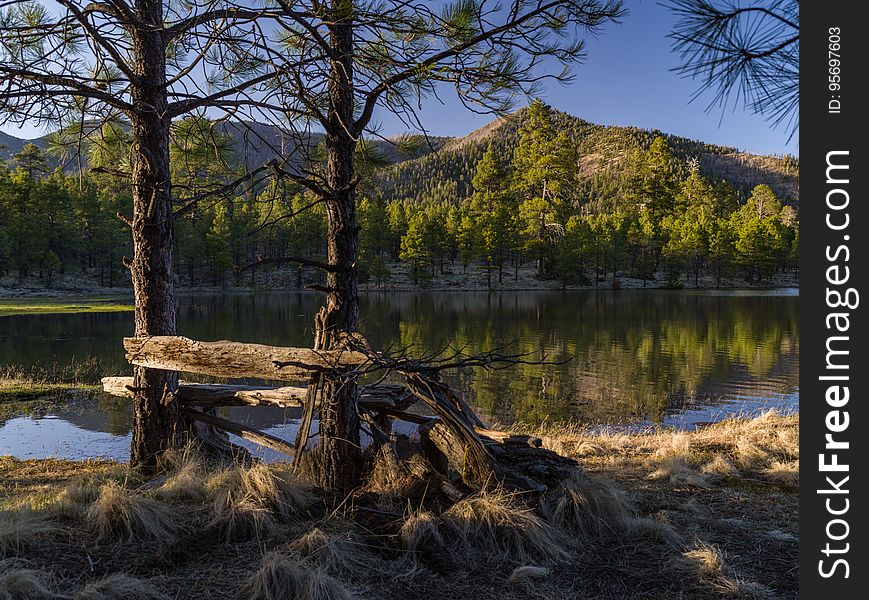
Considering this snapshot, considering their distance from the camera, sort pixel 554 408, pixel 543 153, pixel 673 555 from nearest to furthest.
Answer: pixel 673 555 < pixel 554 408 < pixel 543 153

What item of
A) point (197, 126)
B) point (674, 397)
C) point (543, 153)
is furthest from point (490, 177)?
point (197, 126)

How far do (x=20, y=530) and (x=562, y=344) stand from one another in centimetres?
2316

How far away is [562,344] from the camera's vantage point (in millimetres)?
25359

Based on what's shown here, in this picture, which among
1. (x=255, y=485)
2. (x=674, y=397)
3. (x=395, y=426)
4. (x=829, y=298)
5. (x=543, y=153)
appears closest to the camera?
(x=829, y=298)

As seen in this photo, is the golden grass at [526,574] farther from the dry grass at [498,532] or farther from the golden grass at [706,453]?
the golden grass at [706,453]

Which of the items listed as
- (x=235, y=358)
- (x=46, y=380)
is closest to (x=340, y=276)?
(x=235, y=358)

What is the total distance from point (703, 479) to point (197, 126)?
25.8ft

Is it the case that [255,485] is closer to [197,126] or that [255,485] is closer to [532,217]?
[197,126]

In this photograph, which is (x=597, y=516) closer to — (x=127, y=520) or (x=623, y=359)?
(x=127, y=520)

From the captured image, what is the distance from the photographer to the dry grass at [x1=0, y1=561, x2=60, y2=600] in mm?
3195

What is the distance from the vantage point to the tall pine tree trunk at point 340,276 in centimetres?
538

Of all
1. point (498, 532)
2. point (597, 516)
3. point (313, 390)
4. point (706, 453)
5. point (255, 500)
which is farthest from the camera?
point (706, 453)

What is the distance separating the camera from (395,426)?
1210cm

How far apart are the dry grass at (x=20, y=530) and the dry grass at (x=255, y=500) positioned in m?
1.17
